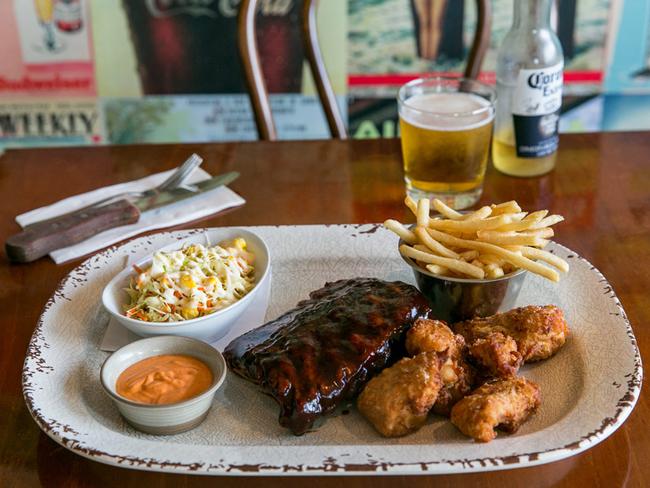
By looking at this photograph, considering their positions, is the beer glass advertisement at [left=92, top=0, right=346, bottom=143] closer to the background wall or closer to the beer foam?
the background wall

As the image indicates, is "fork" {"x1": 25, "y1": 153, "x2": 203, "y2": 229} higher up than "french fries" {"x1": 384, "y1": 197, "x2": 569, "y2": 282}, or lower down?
lower down

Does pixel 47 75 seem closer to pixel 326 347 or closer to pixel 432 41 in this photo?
pixel 432 41

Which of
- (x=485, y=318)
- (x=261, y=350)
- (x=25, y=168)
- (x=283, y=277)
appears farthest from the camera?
(x=25, y=168)

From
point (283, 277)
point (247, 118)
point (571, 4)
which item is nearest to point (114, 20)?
point (247, 118)

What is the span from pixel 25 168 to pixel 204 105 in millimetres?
1680

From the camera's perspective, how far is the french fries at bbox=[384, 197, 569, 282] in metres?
1.85

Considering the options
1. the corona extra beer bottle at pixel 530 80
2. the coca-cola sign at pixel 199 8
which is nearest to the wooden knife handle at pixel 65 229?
the corona extra beer bottle at pixel 530 80

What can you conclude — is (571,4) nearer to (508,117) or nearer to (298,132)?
(298,132)

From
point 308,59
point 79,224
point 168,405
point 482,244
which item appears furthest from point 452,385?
point 308,59

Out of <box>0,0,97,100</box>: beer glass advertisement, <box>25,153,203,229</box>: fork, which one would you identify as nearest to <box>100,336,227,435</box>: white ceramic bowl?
<box>25,153,203,229</box>: fork

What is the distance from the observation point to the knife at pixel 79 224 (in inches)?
87.7

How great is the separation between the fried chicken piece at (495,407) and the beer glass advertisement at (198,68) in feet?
9.43

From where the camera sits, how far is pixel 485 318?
1859mm

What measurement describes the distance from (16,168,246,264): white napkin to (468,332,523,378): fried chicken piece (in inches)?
42.0
